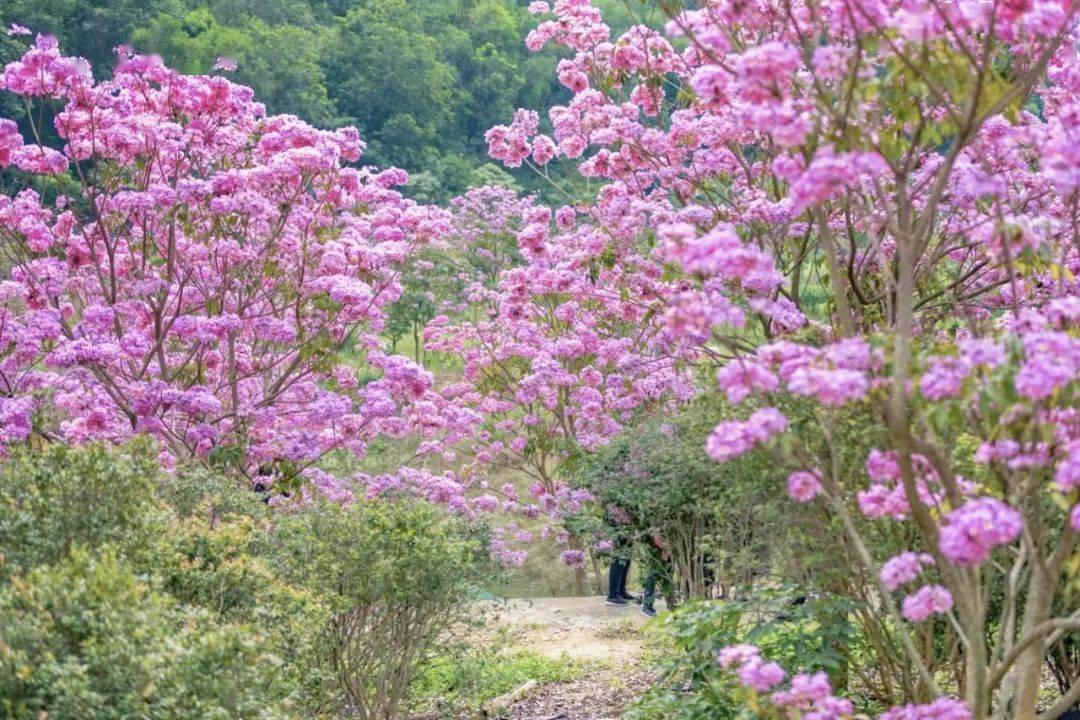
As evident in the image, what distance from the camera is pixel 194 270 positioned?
31.1 ft

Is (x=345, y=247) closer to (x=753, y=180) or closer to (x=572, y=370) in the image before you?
(x=753, y=180)

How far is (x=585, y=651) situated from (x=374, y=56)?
30557 millimetres

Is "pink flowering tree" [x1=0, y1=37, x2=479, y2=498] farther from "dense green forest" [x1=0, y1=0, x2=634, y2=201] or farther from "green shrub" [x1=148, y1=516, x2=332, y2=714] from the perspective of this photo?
"dense green forest" [x1=0, y1=0, x2=634, y2=201]

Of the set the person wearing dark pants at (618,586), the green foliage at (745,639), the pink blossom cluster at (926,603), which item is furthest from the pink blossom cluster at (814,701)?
the person wearing dark pants at (618,586)

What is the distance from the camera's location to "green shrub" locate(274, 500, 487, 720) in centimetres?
624

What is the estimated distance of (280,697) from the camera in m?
5.10

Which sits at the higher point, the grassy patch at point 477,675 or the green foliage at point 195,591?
the green foliage at point 195,591

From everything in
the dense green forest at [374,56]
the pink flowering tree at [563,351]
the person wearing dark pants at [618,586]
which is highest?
the dense green forest at [374,56]

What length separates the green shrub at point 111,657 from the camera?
3691 mm

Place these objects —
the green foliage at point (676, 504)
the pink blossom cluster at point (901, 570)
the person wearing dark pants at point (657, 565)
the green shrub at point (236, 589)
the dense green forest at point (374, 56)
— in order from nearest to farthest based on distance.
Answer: the pink blossom cluster at point (901, 570) → the green shrub at point (236, 589) → the green foliage at point (676, 504) → the person wearing dark pants at point (657, 565) → the dense green forest at point (374, 56)

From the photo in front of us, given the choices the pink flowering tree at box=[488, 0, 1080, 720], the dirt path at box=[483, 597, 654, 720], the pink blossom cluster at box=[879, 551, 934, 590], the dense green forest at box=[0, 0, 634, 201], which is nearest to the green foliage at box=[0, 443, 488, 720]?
the dirt path at box=[483, 597, 654, 720]

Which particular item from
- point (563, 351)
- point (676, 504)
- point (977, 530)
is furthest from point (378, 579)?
point (563, 351)

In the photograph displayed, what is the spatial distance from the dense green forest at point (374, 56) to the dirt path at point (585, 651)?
18.9 metres

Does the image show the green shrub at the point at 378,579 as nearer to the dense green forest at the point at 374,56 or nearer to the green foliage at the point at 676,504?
the green foliage at the point at 676,504
